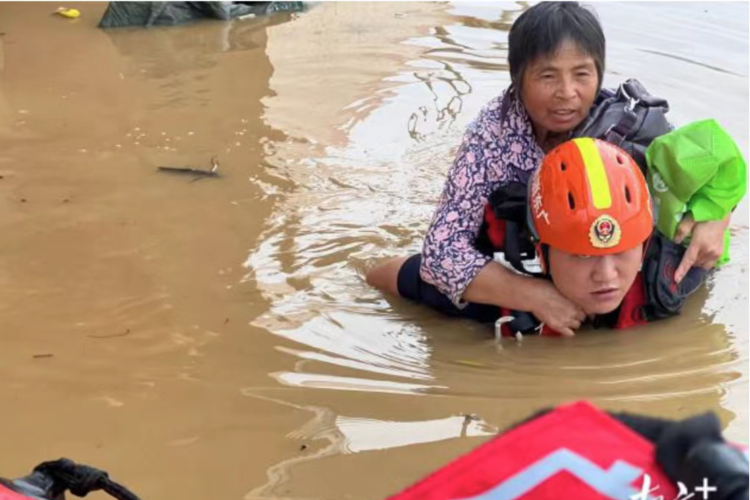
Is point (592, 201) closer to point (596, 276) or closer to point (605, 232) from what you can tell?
point (605, 232)

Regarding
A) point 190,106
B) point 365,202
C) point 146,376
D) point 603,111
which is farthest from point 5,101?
point 603,111

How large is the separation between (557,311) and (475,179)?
0.48 m

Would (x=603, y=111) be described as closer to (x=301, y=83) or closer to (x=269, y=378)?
(x=269, y=378)

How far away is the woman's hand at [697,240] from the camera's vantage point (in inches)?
121

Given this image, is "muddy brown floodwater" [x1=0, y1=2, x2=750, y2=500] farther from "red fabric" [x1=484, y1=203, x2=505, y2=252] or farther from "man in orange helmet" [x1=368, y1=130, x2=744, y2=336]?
"red fabric" [x1=484, y1=203, x2=505, y2=252]

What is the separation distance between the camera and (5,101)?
4.98m

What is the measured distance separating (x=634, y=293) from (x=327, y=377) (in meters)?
0.93

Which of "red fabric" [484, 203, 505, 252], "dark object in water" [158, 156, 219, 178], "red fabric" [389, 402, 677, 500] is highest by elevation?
"red fabric" [389, 402, 677, 500]

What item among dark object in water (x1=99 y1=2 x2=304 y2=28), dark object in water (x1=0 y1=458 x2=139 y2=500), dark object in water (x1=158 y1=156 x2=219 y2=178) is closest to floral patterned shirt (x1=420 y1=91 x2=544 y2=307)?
dark object in water (x1=158 y1=156 x2=219 y2=178)

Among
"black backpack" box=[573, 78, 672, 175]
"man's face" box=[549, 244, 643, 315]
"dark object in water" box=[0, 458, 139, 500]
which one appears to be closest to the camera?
"dark object in water" box=[0, 458, 139, 500]

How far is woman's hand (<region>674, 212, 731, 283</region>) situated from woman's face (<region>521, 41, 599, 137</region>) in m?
0.43

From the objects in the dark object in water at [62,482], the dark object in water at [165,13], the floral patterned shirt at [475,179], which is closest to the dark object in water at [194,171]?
the floral patterned shirt at [475,179]

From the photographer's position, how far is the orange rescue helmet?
110 inches

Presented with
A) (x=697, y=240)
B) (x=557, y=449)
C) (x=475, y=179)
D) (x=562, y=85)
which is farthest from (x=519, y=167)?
(x=557, y=449)
